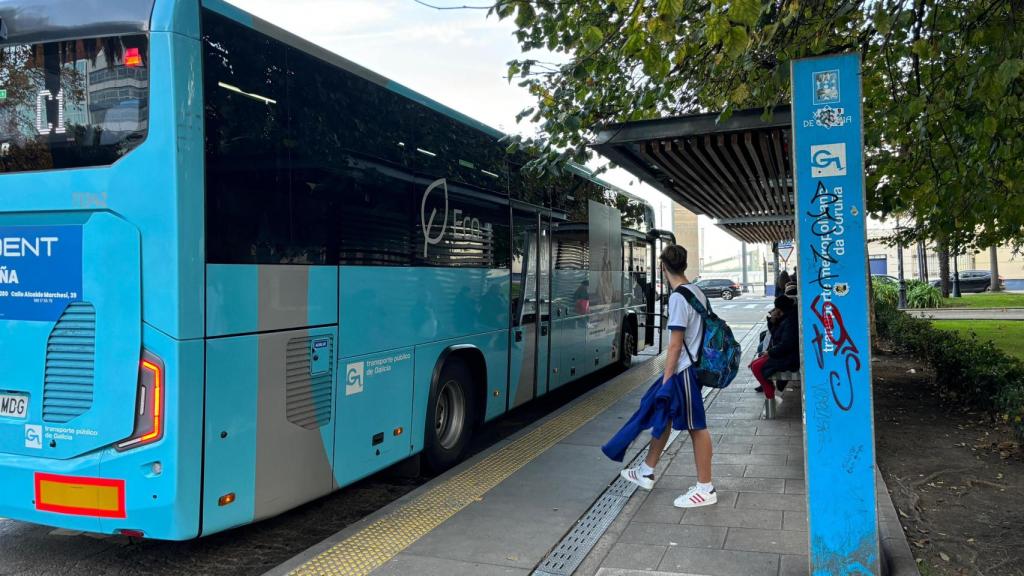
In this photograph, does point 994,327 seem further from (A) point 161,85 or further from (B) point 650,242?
(A) point 161,85

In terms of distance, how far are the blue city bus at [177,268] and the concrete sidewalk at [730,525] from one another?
1956 millimetres

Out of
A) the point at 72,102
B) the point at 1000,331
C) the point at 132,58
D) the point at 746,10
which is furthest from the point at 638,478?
the point at 1000,331

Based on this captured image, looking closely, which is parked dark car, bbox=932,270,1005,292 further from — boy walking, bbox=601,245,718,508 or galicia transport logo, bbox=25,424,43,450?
galicia transport logo, bbox=25,424,43,450

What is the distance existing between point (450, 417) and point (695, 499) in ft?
7.87

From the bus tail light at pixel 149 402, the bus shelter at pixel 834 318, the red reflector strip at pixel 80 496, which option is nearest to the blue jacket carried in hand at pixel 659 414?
the bus shelter at pixel 834 318

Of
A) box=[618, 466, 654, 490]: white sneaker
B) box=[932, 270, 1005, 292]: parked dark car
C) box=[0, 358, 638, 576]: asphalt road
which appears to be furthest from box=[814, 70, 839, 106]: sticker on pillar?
box=[932, 270, 1005, 292]: parked dark car

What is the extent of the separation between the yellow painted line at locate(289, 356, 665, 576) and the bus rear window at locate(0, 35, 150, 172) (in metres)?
2.58

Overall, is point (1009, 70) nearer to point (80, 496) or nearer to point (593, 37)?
point (593, 37)

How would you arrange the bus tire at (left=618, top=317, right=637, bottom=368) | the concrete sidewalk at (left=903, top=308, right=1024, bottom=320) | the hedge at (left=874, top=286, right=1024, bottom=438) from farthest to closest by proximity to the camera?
the concrete sidewalk at (left=903, top=308, right=1024, bottom=320), the bus tire at (left=618, top=317, right=637, bottom=368), the hedge at (left=874, top=286, right=1024, bottom=438)

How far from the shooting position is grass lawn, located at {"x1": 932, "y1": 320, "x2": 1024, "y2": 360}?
533 inches

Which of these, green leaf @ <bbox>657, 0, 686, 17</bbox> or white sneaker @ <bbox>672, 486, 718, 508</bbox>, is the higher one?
green leaf @ <bbox>657, 0, 686, 17</bbox>

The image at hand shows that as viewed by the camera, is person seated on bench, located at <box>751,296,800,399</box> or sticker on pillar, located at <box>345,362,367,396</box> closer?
sticker on pillar, located at <box>345,362,367,396</box>

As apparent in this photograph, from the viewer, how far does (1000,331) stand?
17125mm

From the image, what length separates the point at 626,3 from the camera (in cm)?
444
